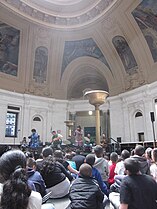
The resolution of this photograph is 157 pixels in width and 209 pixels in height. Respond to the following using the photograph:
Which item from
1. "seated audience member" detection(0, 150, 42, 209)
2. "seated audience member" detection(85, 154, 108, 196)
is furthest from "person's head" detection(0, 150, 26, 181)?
"seated audience member" detection(85, 154, 108, 196)

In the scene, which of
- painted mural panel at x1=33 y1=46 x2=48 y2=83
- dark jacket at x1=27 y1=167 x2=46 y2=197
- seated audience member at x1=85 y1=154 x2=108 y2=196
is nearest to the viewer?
dark jacket at x1=27 y1=167 x2=46 y2=197

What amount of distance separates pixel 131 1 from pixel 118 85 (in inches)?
272

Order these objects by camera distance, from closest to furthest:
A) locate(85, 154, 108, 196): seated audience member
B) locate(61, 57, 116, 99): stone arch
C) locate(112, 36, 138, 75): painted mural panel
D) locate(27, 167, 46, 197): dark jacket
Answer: locate(27, 167, 46, 197): dark jacket
locate(85, 154, 108, 196): seated audience member
locate(112, 36, 138, 75): painted mural panel
locate(61, 57, 116, 99): stone arch

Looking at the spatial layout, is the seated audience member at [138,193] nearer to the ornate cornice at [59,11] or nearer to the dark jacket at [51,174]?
the dark jacket at [51,174]

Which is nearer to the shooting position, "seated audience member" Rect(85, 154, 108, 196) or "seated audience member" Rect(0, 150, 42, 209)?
"seated audience member" Rect(0, 150, 42, 209)

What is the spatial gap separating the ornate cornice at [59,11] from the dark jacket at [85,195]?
1374 cm

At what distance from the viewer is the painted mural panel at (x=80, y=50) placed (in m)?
17.2

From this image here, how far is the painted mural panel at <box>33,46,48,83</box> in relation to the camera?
17.2m

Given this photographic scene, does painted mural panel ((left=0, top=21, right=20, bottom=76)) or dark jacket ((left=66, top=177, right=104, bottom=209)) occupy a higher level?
painted mural panel ((left=0, top=21, right=20, bottom=76))

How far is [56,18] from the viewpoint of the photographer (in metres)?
15.9

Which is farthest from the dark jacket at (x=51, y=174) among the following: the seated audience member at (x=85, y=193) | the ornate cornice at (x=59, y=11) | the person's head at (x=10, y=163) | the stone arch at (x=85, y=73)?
the stone arch at (x=85, y=73)

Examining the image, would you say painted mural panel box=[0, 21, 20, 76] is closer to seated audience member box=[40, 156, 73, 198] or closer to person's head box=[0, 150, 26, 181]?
seated audience member box=[40, 156, 73, 198]

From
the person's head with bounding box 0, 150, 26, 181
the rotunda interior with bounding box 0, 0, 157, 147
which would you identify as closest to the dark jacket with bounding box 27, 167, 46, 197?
the person's head with bounding box 0, 150, 26, 181

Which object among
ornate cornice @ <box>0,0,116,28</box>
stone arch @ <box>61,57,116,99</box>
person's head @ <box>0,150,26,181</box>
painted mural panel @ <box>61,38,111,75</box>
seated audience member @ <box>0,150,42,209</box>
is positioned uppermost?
ornate cornice @ <box>0,0,116,28</box>
